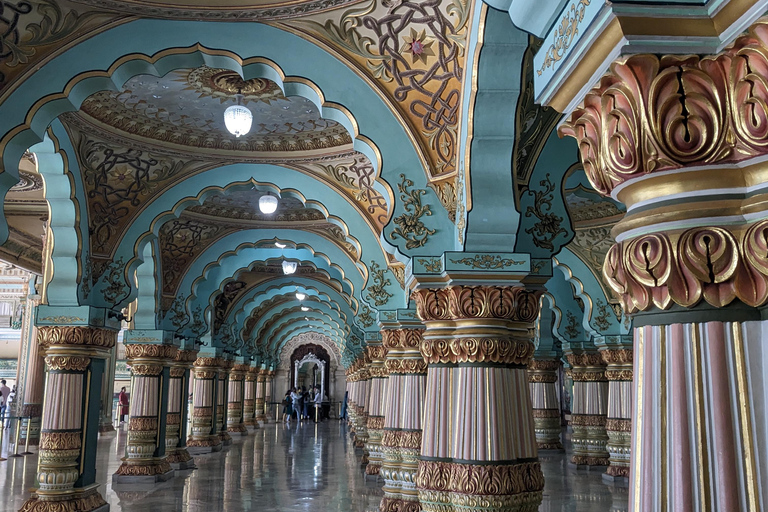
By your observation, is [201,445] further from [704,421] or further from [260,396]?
[704,421]

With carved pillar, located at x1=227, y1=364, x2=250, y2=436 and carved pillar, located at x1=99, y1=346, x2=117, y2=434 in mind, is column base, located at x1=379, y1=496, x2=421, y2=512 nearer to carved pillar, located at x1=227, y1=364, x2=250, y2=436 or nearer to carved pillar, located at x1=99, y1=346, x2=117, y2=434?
carved pillar, located at x1=227, y1=364, x2=250, y2=436

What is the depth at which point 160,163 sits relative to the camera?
9773mm

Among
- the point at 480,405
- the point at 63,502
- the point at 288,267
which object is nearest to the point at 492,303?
the point at 480,405

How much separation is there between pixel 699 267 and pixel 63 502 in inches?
344

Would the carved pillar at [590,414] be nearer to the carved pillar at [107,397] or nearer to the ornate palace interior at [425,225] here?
the ornate palace interior at [425,225]

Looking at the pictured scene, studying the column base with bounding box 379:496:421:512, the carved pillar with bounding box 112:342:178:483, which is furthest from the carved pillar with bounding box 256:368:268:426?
the column base with bounding box 379:496:421:512

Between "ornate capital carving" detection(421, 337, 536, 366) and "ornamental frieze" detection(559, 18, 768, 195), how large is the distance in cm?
359

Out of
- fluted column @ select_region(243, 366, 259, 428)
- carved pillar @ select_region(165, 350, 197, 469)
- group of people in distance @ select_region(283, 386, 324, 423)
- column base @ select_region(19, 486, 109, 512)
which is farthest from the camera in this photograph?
group of people in distance @ select_region(283, 386, 324, 423)

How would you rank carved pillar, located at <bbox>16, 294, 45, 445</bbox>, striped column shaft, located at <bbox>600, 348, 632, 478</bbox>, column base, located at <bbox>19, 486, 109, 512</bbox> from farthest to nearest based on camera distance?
carved pillar, located at <bbox>16, 294, 45, 445</bbox>, striped column shaft, located at <bbox>600, 348, 632, 478</bbox>, column base, located at <bbox>19, 486, 109, 512</bbox>

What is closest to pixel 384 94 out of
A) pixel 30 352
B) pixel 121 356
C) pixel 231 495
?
pixel 231 495

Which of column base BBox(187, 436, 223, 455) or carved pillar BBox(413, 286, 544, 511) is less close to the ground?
carved pillar BBox(413, 286, 544, 511)

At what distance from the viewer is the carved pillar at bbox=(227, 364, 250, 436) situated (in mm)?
23219

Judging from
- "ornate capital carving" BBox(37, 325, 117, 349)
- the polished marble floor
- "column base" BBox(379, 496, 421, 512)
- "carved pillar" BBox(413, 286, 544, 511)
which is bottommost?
the polished marble floor

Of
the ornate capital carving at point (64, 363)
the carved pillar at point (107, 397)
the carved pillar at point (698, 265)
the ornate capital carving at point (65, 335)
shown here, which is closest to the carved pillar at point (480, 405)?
the carved pillar at point (698, 265)
